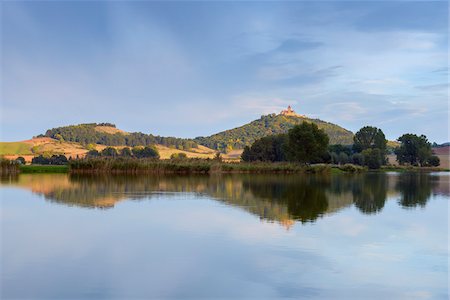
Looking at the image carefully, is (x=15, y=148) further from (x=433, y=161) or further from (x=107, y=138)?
(x=433, y=161)

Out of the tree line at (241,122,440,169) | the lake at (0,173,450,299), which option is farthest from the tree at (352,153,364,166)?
the lake at (0,173,450,299)

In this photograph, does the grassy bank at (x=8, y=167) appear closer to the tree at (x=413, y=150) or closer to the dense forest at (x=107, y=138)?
the tree at (x=413, y=150)

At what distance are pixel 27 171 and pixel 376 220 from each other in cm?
4434

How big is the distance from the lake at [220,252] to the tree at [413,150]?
106595mm

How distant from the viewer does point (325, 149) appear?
2931 inches

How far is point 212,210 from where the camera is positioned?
17.5 metres

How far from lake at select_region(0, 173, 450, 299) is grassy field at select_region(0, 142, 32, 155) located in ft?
387

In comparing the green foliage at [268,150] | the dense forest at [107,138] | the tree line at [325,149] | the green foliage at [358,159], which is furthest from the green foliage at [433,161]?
the dense forest at [107,138]

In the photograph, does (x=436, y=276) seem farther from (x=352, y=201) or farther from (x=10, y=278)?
(x=352, y=201)

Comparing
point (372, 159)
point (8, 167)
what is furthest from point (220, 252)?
point (372, 159)

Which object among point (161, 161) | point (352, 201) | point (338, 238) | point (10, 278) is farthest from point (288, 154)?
point (10, 278)

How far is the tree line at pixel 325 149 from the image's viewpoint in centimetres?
7256

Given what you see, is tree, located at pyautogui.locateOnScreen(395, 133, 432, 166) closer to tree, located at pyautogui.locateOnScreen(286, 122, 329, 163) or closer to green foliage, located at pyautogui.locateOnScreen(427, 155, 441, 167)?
green foliage, located at pyautogui.locateOnScreen(427, 155, 441, 167)

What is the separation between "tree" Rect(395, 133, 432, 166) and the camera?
383 ft
